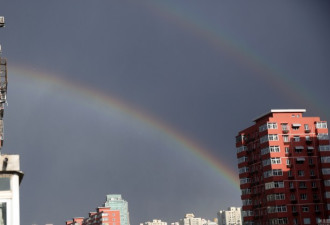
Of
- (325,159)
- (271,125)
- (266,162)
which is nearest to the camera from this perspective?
(266,162)

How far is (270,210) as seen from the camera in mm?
129000

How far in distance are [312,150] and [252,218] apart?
80.9ft

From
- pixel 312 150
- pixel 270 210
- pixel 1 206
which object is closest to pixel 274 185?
pixel 270 210

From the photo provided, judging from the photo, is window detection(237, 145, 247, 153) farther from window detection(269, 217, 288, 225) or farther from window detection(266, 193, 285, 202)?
window detection(269, 217, 288, 225)

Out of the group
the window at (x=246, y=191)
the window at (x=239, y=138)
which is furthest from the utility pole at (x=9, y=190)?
the window at (x=239, y=138)

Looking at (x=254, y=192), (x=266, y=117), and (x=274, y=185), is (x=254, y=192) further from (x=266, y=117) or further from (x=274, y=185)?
(x=266, y=117)

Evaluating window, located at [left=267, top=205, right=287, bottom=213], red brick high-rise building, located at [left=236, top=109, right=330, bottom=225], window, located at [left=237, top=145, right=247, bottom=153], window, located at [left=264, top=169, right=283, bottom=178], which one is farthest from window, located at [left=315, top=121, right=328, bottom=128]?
window, located at [left=267, top=205, right=287, bottom=213]

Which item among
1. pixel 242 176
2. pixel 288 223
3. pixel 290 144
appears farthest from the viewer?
pixel 242 176

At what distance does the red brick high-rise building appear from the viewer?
13025 centimetres

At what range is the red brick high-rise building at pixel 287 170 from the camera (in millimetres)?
130250

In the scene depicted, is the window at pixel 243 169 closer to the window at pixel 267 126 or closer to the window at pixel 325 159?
the window at pixel 267 126

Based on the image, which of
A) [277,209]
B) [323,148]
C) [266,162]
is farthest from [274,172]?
[323,148]

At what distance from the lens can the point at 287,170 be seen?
132750 millimetres

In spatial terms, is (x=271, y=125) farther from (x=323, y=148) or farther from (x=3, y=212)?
(x=3, y=212)
